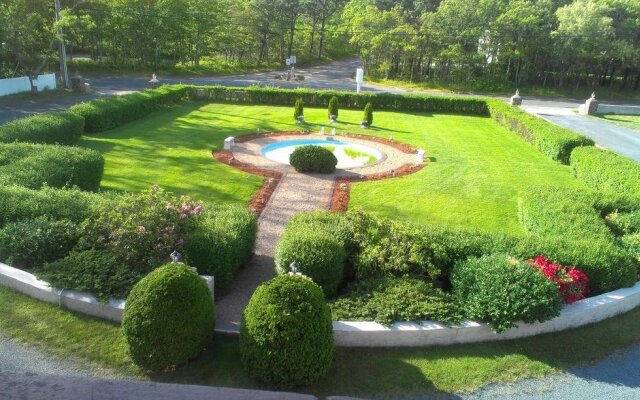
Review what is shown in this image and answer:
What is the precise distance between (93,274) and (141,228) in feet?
2.89

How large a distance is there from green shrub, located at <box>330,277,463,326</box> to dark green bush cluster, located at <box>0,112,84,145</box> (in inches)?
406

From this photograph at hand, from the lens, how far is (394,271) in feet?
24.2

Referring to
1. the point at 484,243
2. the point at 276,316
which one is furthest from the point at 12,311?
the point at 484,243

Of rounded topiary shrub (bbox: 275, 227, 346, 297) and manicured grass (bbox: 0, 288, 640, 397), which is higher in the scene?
rounded topiary shrub (bbox: 275, 227, 346, 297)

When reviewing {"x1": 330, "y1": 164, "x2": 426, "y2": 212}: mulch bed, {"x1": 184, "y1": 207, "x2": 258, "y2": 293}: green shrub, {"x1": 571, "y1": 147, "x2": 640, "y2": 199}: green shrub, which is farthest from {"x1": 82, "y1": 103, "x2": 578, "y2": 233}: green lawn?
{"x1": 184, "y1": 207, "x2": 258, "y2": 293}: green shrub

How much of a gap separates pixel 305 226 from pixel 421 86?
38664 mm

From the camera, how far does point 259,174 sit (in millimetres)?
14828

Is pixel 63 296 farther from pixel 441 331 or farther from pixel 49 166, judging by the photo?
pixel 49 166

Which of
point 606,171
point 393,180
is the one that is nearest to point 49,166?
point 393,180

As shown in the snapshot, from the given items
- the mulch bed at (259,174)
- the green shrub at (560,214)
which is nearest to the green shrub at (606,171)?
the green shrub at (560,214)

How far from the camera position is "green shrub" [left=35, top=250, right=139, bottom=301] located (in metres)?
6.38

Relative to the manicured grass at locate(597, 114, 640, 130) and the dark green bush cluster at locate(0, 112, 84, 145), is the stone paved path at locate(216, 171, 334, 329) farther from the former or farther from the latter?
the manicured grass at locate(597, 114, 640, 130)

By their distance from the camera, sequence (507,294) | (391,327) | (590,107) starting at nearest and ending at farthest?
(391,327), (507,294), (590,107)

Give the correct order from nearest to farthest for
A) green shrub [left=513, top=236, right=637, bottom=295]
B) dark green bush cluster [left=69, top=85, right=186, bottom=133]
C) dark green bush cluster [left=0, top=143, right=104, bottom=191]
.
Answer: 1. green shrub [left=513, top=236, right=637, bottom=295]
2. dark green bush cluster [left=0, top=143, right=104, bottom=191]
3. dark green bush cluster [left=69, top=85, right=186, bottom=133]
